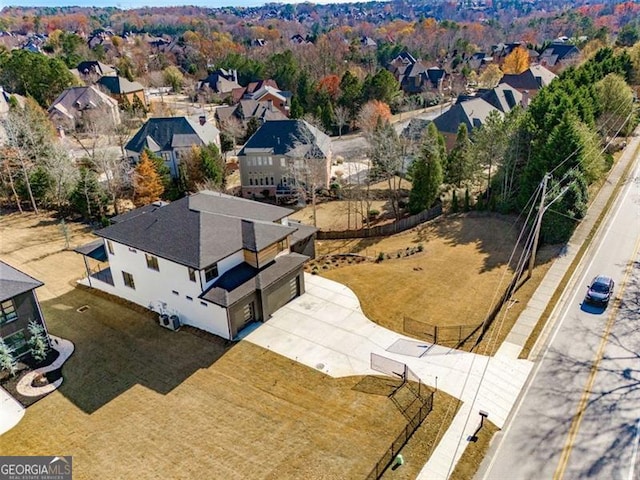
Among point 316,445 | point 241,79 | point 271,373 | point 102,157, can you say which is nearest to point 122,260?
point 271,373

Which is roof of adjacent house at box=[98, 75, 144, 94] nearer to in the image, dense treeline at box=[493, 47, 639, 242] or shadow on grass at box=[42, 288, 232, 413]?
shadow on grass at box=[42, 288, 232, 413]

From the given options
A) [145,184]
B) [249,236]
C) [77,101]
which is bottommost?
[145,184]

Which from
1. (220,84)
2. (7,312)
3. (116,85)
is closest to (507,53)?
(220,84)

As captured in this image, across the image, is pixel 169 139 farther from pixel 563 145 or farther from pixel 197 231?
pixel 563 145

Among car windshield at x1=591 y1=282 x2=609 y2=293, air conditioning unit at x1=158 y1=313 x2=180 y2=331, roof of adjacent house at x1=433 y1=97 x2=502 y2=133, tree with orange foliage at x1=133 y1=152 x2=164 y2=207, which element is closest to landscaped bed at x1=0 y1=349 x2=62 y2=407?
air conditioning unit at x1=158 y1=313 x2=180 y2=331

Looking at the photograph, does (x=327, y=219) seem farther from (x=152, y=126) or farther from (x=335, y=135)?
(x=335, y=135)
